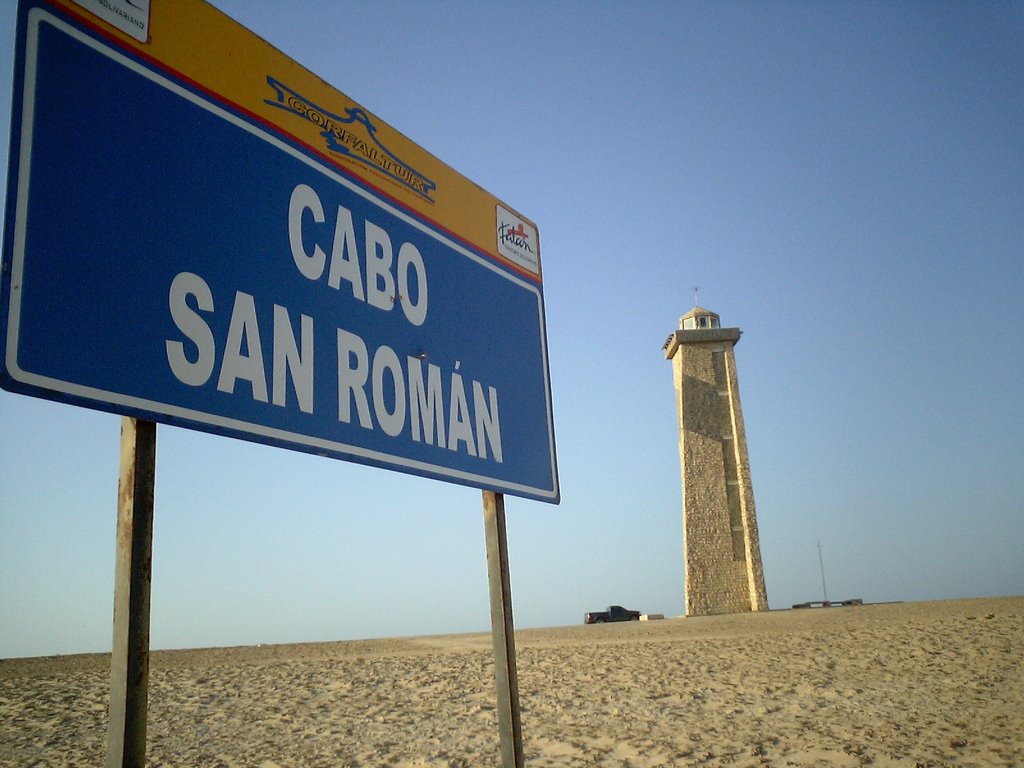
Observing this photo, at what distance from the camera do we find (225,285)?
1.96 meters

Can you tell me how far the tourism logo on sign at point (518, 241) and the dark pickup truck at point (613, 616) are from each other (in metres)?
25.7

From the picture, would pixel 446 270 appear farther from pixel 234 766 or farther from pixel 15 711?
pixel 15 711

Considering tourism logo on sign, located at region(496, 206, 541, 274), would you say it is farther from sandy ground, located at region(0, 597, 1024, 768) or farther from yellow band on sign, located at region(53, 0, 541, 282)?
sandy ground, located at region(0, 597, 1024, 768)

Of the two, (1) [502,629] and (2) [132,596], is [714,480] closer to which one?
(1) [502,629]

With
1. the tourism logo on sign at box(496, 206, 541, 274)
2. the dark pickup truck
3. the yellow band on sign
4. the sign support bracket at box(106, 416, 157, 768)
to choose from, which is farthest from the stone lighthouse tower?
the sign support bracket at box(106, 416, 157, 768)

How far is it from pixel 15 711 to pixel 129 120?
1411 cm

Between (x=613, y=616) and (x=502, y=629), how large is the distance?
26.8 m

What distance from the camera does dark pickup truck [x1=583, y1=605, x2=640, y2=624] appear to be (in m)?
27.8

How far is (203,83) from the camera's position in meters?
2.01

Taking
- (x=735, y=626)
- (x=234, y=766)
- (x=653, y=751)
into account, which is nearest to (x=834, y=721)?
(x=653, y=751)

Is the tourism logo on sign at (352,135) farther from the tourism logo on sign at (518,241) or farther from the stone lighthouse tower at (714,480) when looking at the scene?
the stone lighthouse tower at (714,480)

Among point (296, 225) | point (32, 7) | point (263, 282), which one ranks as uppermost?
point (32, 7)

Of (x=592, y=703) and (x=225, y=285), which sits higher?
(x=225, y=285)

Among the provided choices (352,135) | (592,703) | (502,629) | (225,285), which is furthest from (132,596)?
(592,703)
